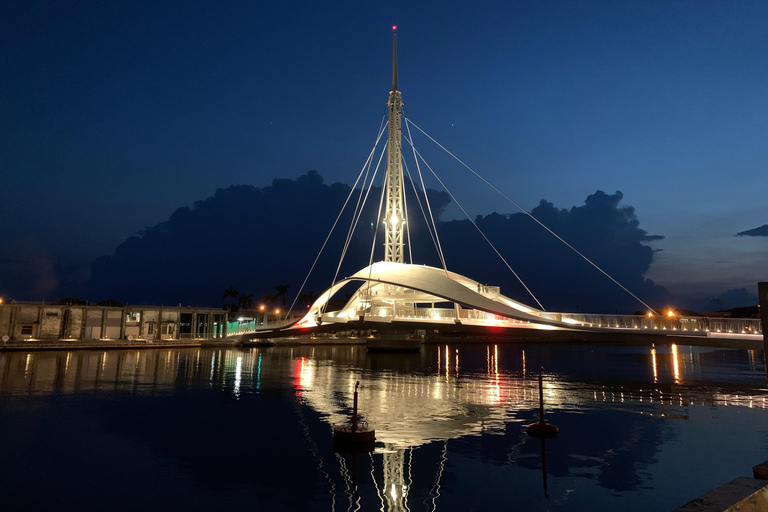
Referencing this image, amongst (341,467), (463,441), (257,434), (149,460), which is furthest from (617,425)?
(149,460)

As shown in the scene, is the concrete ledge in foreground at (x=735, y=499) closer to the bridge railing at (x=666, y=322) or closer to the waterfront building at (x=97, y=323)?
the bridge railing at (x=666, y=322)

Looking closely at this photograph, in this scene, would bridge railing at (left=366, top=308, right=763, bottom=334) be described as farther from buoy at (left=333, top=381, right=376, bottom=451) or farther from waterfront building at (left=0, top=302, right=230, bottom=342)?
waterfront building at (left=0, top=302, right=230, bottom=342)

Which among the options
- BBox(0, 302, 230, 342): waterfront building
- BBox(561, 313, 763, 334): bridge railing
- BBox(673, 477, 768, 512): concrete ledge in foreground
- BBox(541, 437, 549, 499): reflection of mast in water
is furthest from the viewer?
BBox(0, 302, 230, 342): waterfront building

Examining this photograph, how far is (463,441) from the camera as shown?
17875mm

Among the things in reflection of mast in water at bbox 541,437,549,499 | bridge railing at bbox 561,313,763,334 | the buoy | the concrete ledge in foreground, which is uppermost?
bridge railing at bbox 561,313,763,334

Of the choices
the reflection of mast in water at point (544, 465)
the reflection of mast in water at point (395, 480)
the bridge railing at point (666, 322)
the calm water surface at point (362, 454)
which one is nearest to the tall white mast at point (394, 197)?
the bridge railing at point (666, 322)

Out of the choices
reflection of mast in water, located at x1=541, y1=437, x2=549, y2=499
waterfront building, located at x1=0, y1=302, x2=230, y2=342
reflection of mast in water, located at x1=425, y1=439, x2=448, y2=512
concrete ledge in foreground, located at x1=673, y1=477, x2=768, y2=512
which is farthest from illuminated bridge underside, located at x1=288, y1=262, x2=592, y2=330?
waterfront building, located at x1=0, y1=302, x2=230, y2=342

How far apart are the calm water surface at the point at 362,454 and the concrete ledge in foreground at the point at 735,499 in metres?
5.43

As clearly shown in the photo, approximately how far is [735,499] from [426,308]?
33715 mm

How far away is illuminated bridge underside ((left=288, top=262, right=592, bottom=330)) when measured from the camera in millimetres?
34781

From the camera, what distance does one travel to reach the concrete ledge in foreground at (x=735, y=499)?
616 centimetres

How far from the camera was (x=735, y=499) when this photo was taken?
6445mm

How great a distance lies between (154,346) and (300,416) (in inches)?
2182

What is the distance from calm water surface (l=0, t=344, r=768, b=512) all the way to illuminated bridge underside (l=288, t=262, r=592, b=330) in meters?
5.06
